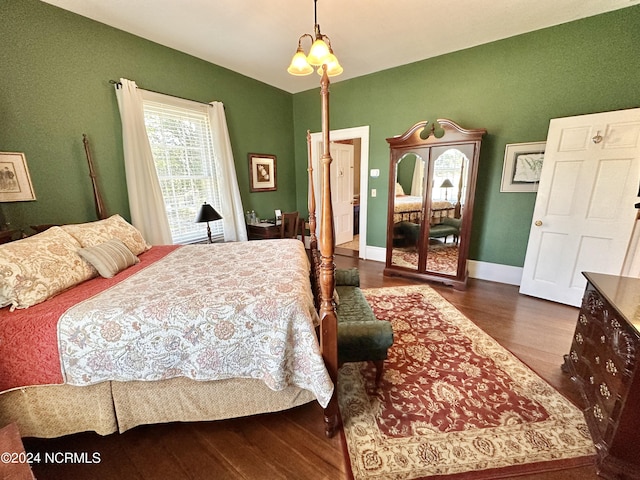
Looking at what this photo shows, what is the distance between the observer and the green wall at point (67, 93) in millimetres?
1995

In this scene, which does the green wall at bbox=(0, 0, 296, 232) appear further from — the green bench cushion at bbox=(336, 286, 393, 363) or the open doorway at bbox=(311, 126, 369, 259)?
the green bench cushion at bbox=(336, 286, 393, 363)

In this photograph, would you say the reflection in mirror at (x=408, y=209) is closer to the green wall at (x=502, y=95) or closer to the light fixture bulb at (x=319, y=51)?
the green wall at (x=502, y=95)

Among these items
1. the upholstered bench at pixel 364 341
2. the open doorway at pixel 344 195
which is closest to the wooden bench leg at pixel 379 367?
the upholstered bench at pixel 364 341

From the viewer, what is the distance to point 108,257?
176cm

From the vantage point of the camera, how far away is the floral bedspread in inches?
47.5

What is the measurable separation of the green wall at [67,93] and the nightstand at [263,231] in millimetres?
1615

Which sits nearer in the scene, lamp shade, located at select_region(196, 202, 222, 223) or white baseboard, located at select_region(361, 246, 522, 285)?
lamp shade, located at select_region(196, 202, 222, 223)

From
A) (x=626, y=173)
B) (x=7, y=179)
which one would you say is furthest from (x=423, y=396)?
(x=7, y=179)

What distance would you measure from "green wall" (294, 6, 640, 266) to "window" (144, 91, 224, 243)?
2129mm

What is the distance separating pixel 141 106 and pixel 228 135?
105 cm

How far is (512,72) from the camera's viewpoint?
287 cm

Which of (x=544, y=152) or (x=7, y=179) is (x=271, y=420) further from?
(x=544, y=152)

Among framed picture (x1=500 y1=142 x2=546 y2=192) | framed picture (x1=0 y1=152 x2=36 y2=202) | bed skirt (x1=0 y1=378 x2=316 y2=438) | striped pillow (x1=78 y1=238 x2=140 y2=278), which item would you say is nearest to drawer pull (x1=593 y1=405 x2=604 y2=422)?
bed skirt (x1=0 y1=378 x2=316 y2=438)

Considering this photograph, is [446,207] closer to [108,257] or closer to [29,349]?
[108,257]
